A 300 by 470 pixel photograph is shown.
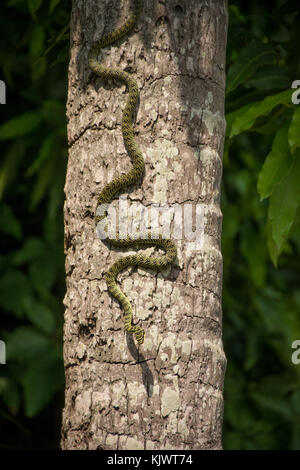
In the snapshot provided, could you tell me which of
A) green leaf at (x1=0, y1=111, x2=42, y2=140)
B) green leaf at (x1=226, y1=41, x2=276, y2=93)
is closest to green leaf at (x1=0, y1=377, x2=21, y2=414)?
green leaf at (x1=0, y1=111, x2=42, y2=140)

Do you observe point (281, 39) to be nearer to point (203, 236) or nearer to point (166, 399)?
point (203, 236)

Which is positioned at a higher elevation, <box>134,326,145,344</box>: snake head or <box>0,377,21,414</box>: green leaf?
<box>134,326,145,344</box>: snake head

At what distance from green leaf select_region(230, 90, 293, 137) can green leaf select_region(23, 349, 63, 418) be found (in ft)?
11.3

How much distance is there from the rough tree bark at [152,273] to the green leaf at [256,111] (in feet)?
0.91

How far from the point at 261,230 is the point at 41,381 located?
2.95m

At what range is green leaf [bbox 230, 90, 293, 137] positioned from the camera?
346 centimetres

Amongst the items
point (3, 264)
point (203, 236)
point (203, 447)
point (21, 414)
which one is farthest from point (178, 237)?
point (21, 414)

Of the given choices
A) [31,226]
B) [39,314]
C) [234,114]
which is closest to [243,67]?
[234,114]

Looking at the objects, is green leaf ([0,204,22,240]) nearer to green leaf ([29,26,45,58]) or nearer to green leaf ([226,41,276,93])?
green leaf ([29,26,45,58])

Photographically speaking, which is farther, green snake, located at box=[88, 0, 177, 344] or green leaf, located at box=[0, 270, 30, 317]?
green leaf, located at box=[0, 270, 30, 317]

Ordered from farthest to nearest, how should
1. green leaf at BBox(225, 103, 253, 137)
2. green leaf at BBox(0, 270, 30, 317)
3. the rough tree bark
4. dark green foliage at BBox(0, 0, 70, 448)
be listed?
Answer: green leaf at BBox(0, 270, 30, 317), dark green foliage at BBox(0, 0, 70, 448), green leaf at BBox(225, 103, 253, 137), the rough tree bark


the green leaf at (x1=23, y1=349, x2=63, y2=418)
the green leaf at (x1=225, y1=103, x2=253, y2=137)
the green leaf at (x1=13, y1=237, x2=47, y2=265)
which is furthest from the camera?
the green leaf at (x1=13, y1=237, x2=47, y2=265)

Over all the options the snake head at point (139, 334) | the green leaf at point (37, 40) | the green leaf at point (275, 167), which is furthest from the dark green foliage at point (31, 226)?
the snake head at point (139, 334)

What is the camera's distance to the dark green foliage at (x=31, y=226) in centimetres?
537
